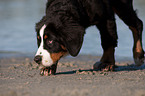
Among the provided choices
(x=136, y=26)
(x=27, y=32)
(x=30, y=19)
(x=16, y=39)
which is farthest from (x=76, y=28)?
(x=30, y=19)

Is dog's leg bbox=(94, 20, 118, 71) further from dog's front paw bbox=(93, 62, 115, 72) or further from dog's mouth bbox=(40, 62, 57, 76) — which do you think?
dog's mouth bbox=(40, 62, 57, 76)

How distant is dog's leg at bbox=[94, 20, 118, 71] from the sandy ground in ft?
0.57

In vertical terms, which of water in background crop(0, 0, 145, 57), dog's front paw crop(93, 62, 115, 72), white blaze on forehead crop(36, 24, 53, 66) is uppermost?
water in background crop(0, 0, 145, 57)

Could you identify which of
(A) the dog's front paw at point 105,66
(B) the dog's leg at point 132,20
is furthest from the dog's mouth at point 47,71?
(B) the dog's leg at point 132,20

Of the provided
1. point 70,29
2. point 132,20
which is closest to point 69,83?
point 70,29

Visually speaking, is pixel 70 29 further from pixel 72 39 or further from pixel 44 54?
pixel 44 54

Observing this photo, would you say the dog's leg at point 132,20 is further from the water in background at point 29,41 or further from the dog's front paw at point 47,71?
the dog's front paw at point 47,71

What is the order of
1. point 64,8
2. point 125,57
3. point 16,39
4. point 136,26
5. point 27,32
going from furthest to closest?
point 27,32, point 16,39, point 125,57, point 136,26, point 64,8

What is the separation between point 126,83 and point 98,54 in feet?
10.2

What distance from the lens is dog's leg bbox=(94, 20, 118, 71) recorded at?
434 cm

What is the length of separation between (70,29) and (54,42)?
248 millimetres

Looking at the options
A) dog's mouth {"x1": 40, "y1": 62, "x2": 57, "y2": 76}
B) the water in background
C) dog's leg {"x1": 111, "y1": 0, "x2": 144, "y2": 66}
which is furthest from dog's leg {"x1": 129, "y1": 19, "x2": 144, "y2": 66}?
dog's mouth {"x1": 40, "y1": 62, "x2": 57, "y2": 76}

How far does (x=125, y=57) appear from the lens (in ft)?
19.5

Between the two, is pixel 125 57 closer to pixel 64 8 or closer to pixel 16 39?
pixel 64 8
